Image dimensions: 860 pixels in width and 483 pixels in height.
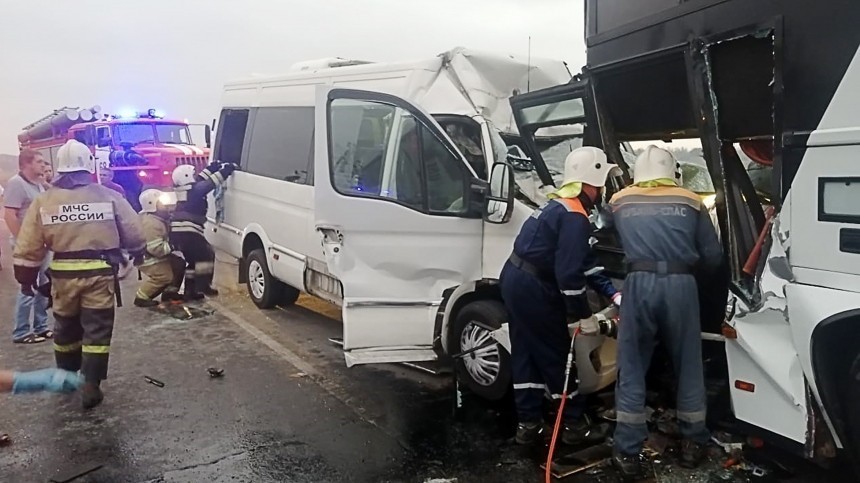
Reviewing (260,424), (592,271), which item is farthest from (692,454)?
(260,424)

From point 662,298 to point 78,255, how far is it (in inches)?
150

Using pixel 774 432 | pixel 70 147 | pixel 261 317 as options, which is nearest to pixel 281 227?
pixel 261 317

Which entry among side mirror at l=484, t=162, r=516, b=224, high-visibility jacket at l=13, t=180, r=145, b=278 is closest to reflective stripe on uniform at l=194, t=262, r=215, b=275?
high-visibility jacket at l=13, t=180, r=145, b=278

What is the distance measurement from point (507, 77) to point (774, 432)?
136 inches

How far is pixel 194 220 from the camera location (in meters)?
7.91

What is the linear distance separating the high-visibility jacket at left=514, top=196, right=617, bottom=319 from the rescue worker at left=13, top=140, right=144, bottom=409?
289 centimetres

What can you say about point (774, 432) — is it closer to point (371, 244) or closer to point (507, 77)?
point (371, 244)

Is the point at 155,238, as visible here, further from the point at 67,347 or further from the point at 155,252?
the point at 67,347

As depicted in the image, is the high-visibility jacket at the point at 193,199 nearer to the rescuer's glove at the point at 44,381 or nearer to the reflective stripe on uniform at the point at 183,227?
the reflective stripe on uniform at the point at 183,227

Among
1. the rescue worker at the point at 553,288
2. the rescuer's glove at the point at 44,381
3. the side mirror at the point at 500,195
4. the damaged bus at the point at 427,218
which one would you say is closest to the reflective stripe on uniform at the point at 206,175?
the damaged bus at the point at 427,218

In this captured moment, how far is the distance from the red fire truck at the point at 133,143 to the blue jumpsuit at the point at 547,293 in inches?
396

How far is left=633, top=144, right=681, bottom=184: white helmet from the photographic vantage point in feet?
12.0

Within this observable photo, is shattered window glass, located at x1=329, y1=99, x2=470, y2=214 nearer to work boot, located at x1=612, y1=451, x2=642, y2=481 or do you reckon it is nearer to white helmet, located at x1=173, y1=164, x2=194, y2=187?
work boot, located at x1=612, y1=451, x2=642, y2=481

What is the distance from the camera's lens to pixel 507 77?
18.3 feet
